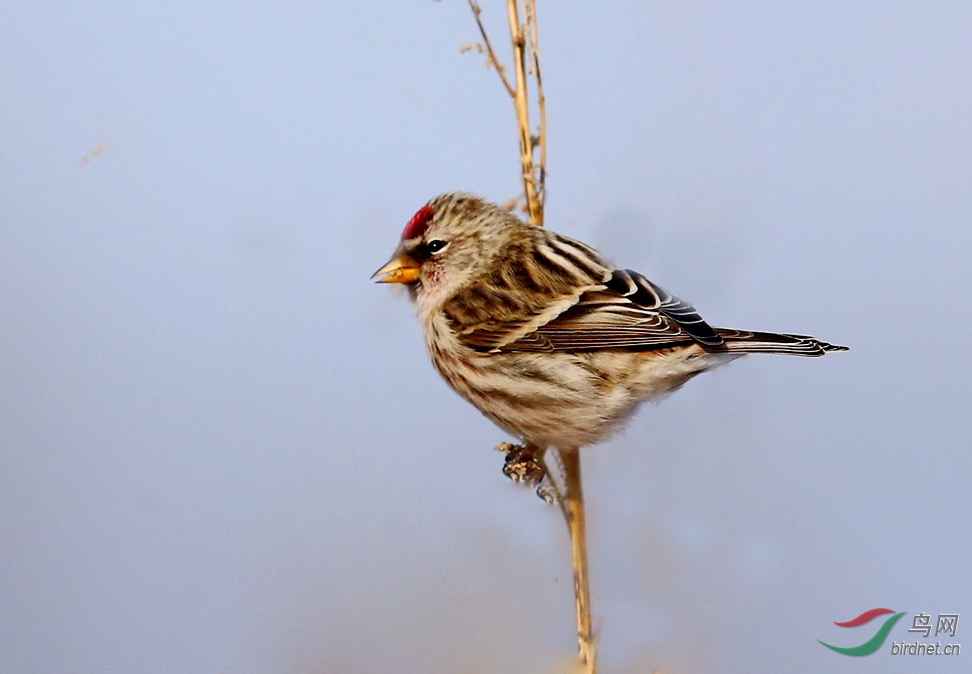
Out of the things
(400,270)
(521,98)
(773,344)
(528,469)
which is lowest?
(528,469)

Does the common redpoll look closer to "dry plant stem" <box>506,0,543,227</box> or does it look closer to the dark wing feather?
the dark wing feather

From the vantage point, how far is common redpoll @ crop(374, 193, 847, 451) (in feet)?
5.94

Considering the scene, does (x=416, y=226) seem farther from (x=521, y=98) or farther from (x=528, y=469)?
(x=528, y=469)

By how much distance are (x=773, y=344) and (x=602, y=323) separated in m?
0.36

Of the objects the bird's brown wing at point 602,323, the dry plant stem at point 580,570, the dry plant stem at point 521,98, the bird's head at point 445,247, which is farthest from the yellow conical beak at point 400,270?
the dry plant stem at point 580,570

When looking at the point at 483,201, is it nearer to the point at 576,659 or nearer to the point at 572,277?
the point at 572,277

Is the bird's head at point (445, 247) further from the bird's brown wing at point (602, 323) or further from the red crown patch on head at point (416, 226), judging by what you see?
the bird's brown wing at point (602, 323)

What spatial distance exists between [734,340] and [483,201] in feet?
2.21

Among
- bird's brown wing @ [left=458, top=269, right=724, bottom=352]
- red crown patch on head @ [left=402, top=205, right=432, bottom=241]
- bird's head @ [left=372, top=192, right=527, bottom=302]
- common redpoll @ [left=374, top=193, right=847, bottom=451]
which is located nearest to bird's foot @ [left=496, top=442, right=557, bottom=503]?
common redpoll @ [left=374, top=193, right=847, bottom=451]

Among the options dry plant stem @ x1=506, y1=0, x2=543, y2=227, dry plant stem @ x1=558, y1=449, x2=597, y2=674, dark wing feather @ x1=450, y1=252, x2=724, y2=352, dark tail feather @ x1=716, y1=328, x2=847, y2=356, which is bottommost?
dry plant stem @ x1=558, y1=449, x2=597, y2=674

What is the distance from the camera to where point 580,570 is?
1650 mm

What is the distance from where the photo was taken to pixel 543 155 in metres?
1.70

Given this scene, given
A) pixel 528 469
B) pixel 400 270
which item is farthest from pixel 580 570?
pixel 400 270

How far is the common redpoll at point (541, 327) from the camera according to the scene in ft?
5.94
